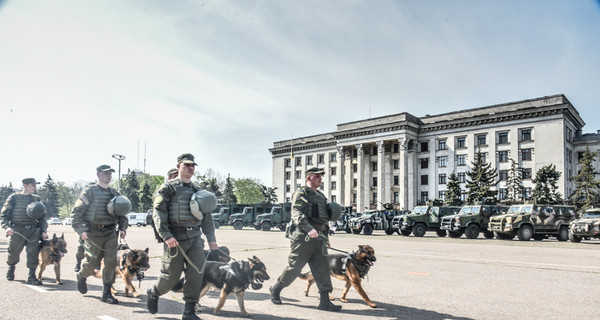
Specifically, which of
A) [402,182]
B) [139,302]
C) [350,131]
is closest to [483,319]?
[139,302]

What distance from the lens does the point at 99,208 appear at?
6820 millimetres

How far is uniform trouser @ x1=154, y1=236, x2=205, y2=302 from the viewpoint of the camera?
521 cm

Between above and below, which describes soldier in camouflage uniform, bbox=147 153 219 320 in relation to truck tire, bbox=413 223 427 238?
above

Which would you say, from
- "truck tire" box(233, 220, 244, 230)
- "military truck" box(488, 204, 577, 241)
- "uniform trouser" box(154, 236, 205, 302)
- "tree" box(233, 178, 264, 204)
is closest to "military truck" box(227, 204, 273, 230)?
"truck tire" box(233, 220, 244, 230)

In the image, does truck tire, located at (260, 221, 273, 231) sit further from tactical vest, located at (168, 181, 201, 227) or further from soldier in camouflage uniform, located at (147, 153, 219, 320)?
tactical vest, located at (168, 181, 201, 227)

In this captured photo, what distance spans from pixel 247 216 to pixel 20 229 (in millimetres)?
32148

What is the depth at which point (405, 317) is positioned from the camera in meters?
5.62

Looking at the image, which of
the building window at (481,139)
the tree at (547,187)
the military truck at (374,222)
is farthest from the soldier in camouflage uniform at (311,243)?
the building window at (481,139)

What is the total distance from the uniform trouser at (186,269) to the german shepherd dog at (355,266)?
6.52ft

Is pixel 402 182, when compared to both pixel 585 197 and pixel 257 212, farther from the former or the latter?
pixel 257 212

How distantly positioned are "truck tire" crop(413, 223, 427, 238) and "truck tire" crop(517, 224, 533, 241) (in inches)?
252

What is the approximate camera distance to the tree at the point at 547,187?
48.9m

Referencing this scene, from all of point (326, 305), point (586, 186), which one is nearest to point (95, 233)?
point (326, 305)

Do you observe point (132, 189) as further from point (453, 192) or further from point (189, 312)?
point (189, 312)
